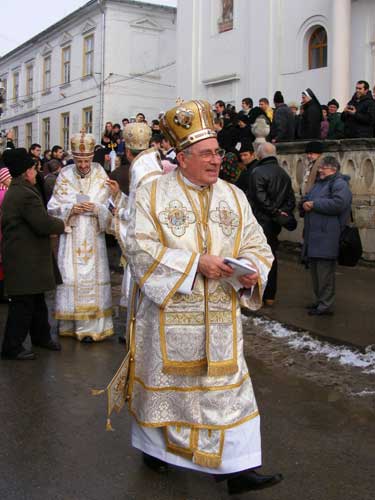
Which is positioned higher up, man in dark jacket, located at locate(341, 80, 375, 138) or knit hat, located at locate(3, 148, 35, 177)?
man in dark jacket, located at locate(341, 80, 375, 138)

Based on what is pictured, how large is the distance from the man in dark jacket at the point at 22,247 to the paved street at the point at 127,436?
1.05 feet

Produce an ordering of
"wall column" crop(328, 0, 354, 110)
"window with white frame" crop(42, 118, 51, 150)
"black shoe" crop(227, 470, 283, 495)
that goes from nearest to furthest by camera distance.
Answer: "black shoe" crop(227, 470, 283, 495), "wall column" crop(328, 0, 354, 110), "window with white frame" crop(42, 118, 51, 150)

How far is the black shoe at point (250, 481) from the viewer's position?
143 inches

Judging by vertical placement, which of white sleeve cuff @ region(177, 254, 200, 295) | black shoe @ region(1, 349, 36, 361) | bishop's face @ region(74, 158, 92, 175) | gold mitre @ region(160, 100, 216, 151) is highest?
bishop's face @ region(74, 158, 92, 175)

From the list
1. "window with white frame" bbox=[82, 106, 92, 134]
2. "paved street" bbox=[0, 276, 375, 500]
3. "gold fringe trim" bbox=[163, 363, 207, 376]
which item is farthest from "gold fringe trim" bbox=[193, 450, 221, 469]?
"window with white frame" bbox=[82, 106, 92, 134]

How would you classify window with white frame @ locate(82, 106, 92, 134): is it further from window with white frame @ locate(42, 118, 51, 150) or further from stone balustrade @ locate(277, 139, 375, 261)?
stone balustrade @ locate(277, 139, 375, 261)

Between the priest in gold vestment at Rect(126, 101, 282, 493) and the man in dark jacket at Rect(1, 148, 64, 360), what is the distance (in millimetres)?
2758

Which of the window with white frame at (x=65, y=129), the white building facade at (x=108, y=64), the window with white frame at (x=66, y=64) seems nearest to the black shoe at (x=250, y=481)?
the white building facade at (x=108, y=64)

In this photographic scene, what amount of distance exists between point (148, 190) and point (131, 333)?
79 cm

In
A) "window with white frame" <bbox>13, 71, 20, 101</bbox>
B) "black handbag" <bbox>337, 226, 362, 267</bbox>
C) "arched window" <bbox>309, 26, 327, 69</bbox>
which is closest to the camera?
"black handbag" <bbox>337, 226, 362, 267</bbox>

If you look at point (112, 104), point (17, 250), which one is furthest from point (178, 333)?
point (112, 104)

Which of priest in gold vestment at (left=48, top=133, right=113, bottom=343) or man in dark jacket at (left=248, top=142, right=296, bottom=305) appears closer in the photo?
priest in gold vestment at (left=48, top=133, right=113, bottom=343)

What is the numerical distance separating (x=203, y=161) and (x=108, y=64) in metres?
29.6

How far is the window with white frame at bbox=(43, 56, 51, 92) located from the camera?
1519 inches
